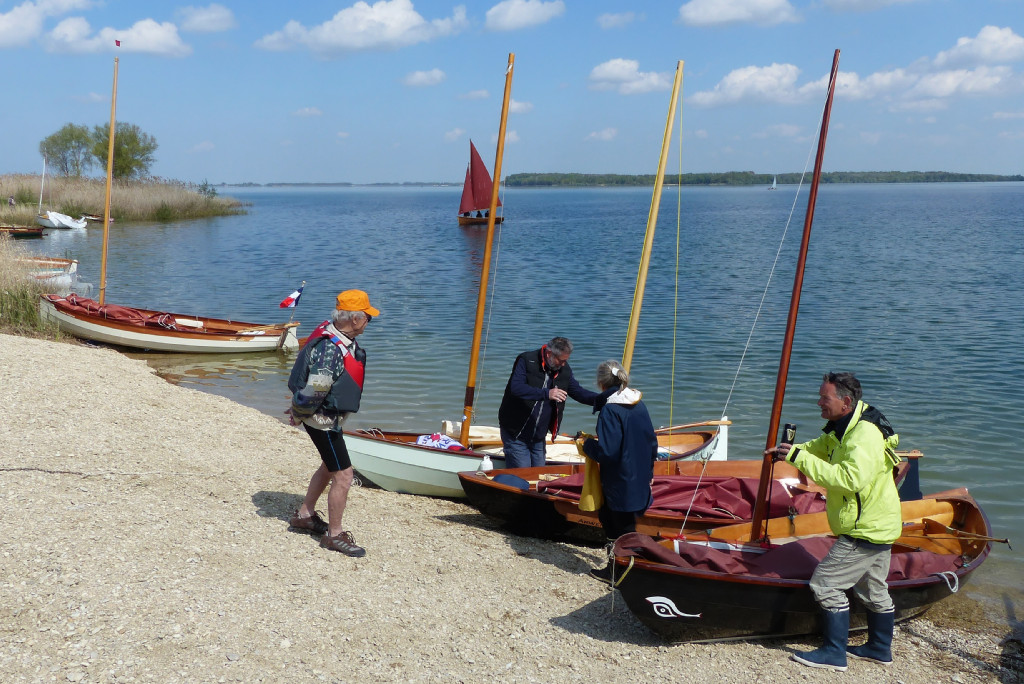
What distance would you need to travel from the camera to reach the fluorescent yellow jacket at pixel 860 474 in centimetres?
545

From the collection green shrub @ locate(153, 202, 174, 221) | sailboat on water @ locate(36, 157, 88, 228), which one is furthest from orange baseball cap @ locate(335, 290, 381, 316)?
green shrub @ locate(153, 202, 174, 221)

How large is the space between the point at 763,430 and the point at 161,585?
32.9 feet

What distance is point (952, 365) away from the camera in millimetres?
17859

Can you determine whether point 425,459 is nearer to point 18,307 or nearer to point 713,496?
point 713,496

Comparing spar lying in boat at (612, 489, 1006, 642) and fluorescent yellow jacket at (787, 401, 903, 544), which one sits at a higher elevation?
fluorescent yellow jacket at (787, 401, 903, 544)

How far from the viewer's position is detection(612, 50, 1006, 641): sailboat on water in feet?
19.6

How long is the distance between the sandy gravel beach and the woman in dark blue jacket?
30.8 inches

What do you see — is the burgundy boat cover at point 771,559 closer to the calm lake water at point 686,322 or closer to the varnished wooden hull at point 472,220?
the calm lake water at point 686,322

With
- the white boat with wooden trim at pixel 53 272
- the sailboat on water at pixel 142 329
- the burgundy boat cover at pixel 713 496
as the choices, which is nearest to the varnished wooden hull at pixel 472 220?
the white boat with wooden trim at pixel 53 272

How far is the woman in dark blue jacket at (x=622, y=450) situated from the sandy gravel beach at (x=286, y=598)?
0.78 meters

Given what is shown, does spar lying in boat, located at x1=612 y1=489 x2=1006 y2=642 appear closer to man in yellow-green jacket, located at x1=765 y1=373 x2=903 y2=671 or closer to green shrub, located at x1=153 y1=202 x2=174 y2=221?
man in yellow-green jacket, located at x1=765 y1=373 x2=903 y2=671

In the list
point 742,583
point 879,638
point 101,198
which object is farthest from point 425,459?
point 101,198

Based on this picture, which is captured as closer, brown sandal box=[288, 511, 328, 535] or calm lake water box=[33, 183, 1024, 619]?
brown sandal box=[288, 511, 328, 535]

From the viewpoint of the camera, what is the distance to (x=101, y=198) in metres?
61.7
